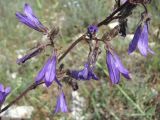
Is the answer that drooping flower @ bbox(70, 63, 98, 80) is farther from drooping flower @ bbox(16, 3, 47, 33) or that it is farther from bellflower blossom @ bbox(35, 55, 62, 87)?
drooping flower @ bbox(16, 3, 47, 33)

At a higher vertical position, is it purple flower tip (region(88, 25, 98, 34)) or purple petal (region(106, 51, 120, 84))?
purple flower tip (region(88, 25, 98, 34))

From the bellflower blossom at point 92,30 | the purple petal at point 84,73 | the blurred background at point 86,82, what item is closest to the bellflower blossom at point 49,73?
the purple petal at point 84,73

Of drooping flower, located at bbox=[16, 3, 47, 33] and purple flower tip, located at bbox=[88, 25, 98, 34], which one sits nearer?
purple flower tip, located at bbox=[88, 25, 98, 34]

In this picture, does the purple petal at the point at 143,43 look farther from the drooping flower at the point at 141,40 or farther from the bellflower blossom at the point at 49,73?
the bellflower blossom at the point at 49,73

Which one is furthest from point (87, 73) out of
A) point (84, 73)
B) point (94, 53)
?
point (94, 53)

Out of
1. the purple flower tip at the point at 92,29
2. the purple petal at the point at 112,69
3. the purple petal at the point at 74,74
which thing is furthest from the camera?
the purple petal at the point at 74,74

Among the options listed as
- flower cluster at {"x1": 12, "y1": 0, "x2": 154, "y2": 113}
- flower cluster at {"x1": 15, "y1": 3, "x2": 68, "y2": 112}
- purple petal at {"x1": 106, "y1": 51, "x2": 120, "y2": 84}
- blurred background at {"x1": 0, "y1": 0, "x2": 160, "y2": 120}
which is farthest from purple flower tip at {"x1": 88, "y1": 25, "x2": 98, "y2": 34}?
blurred background at {"x1": 0, "y1": 0, "x2": 160, "y2": 120}

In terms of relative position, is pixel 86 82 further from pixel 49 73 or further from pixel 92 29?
pixel 92 29

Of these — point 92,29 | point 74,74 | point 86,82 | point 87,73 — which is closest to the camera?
point 92,29
